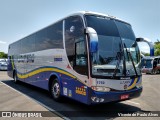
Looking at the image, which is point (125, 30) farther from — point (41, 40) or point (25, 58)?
point (25, 58)

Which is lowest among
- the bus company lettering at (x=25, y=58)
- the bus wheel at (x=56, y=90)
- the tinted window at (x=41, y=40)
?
the bus wheel at (x=56, y=90)

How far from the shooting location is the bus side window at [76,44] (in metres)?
6.33

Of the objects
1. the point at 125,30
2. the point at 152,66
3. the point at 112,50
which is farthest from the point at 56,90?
the point at 152,66

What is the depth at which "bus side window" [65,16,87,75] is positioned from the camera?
20.8 feet

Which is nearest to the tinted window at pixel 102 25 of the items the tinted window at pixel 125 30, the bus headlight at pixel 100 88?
the tinted window at pixel 125 30

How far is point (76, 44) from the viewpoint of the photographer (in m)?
6.79

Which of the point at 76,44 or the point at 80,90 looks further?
the point at 76,44

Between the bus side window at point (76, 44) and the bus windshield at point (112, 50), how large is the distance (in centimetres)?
39

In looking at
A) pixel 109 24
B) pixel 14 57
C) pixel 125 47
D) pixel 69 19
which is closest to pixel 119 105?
pixel 125 47

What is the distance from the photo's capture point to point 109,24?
688cm

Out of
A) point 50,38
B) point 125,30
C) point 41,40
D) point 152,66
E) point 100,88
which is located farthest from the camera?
point 152,66

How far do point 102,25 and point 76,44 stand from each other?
3.68ft

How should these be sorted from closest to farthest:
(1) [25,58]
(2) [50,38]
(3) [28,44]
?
(2) [50,38] → (3) [28,44] → (1) [25,58]

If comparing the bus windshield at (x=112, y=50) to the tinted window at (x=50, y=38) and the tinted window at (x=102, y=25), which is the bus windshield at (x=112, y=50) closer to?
the tinted window at (x=102, y=25)
